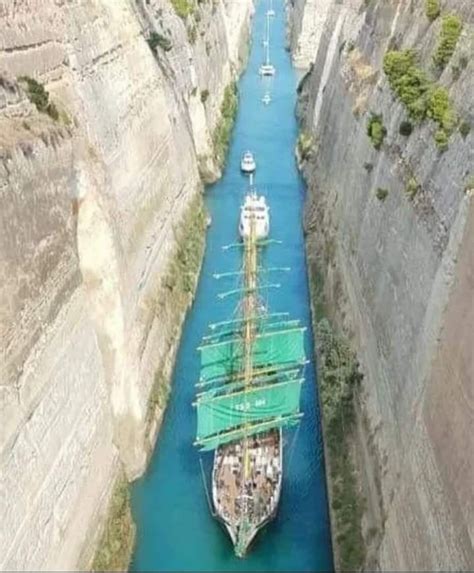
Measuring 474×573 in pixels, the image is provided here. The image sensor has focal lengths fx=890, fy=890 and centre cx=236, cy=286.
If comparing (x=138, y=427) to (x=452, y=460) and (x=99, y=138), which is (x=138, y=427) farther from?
(x=452, y=460)

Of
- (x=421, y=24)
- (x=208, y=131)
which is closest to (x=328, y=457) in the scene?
(x=421, y=24)

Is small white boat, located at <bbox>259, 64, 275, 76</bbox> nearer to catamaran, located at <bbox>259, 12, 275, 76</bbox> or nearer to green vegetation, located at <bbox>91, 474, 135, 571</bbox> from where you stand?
catamaran, located at <bbox>259, 12, 275, 76</bbox>

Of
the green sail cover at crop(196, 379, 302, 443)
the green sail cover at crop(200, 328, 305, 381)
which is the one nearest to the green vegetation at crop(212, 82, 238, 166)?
the green sail cover at crop(200, 328, 305, 381)

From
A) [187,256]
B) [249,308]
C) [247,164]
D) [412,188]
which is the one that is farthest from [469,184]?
[247,164]

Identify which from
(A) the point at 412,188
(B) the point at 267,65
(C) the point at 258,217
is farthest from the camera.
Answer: (B) the point at 267,65

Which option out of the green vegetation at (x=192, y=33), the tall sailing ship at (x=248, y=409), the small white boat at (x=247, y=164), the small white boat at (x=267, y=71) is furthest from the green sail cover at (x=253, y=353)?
the small white boat at (x=267, y=71)

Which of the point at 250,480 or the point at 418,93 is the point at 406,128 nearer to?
the point at 418,93

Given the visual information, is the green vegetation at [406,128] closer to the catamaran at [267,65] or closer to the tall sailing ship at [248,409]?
the tall sailing ship at [248,409]
